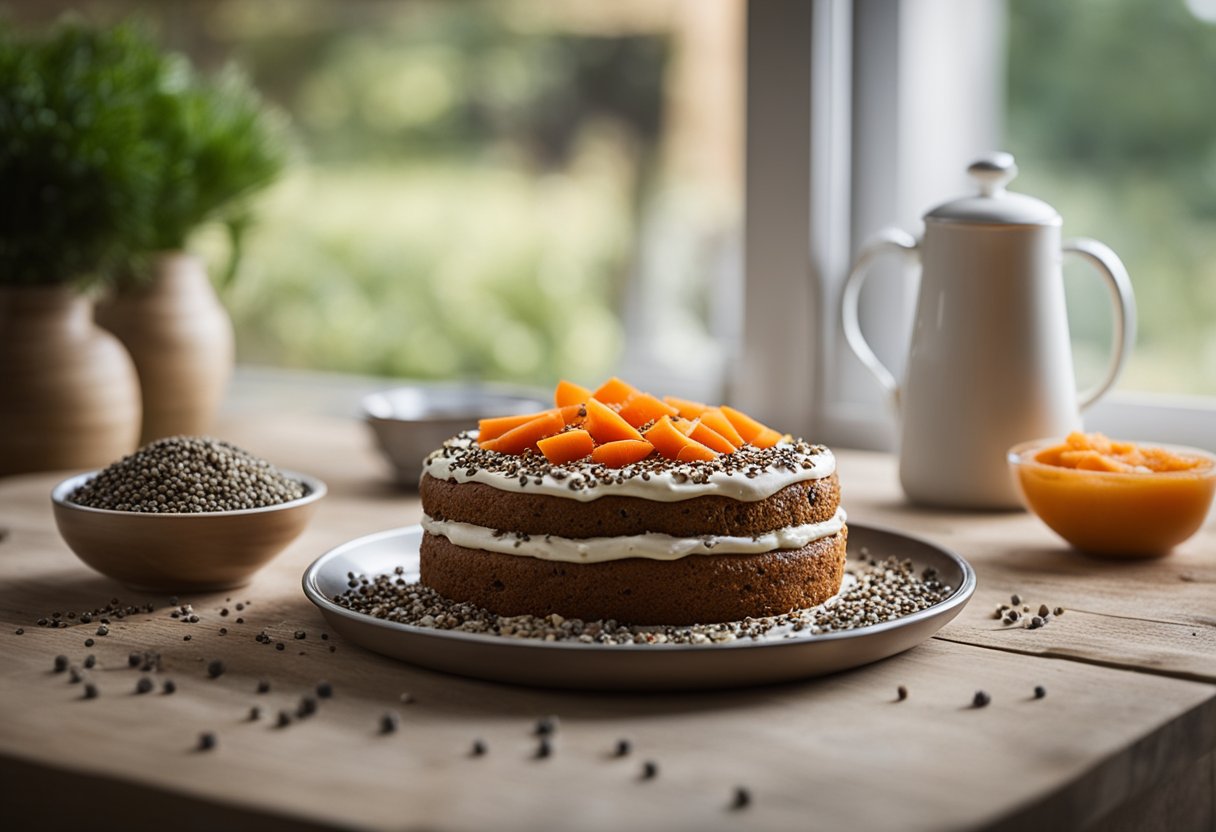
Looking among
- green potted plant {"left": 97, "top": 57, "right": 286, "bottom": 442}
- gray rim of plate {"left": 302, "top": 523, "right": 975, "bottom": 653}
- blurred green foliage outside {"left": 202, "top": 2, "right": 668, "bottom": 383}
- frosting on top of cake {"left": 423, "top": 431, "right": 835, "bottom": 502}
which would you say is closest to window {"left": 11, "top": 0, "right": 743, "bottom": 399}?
blurred green foliage outside {"left": 202, "top": 2, "right": 668, "bottom": 383}

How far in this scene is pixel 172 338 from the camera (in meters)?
2.16

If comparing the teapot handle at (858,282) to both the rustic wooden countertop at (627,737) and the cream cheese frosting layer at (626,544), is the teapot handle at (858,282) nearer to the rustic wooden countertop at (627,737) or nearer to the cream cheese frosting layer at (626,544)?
the rustic wooden countertop at (627,737)

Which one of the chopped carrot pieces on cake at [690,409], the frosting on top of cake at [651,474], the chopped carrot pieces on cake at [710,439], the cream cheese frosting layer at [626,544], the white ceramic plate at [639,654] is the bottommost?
the white ceramic plate at [639,654]

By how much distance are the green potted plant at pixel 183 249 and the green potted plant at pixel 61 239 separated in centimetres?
9

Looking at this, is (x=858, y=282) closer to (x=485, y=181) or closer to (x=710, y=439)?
(x=710, y=439)

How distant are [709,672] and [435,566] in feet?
1.17

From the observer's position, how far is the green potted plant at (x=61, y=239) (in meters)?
1.93

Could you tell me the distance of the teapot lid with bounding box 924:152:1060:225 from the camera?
1.67 meters

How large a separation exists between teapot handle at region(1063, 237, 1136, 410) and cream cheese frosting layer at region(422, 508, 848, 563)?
0.69 m

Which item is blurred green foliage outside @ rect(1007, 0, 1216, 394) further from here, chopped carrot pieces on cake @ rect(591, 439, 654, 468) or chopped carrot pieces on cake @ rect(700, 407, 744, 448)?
chopped carrot pieces on cake @ rect(591, 439, 654, 468)

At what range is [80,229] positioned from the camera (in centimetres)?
200

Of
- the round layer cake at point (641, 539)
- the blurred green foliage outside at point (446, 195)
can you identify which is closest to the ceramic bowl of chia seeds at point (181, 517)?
the round layer cake at point (641, 539)

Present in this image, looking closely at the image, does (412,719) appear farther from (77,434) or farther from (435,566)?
(77,434)

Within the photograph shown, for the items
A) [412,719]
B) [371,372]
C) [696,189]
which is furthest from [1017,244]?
[371,372]
